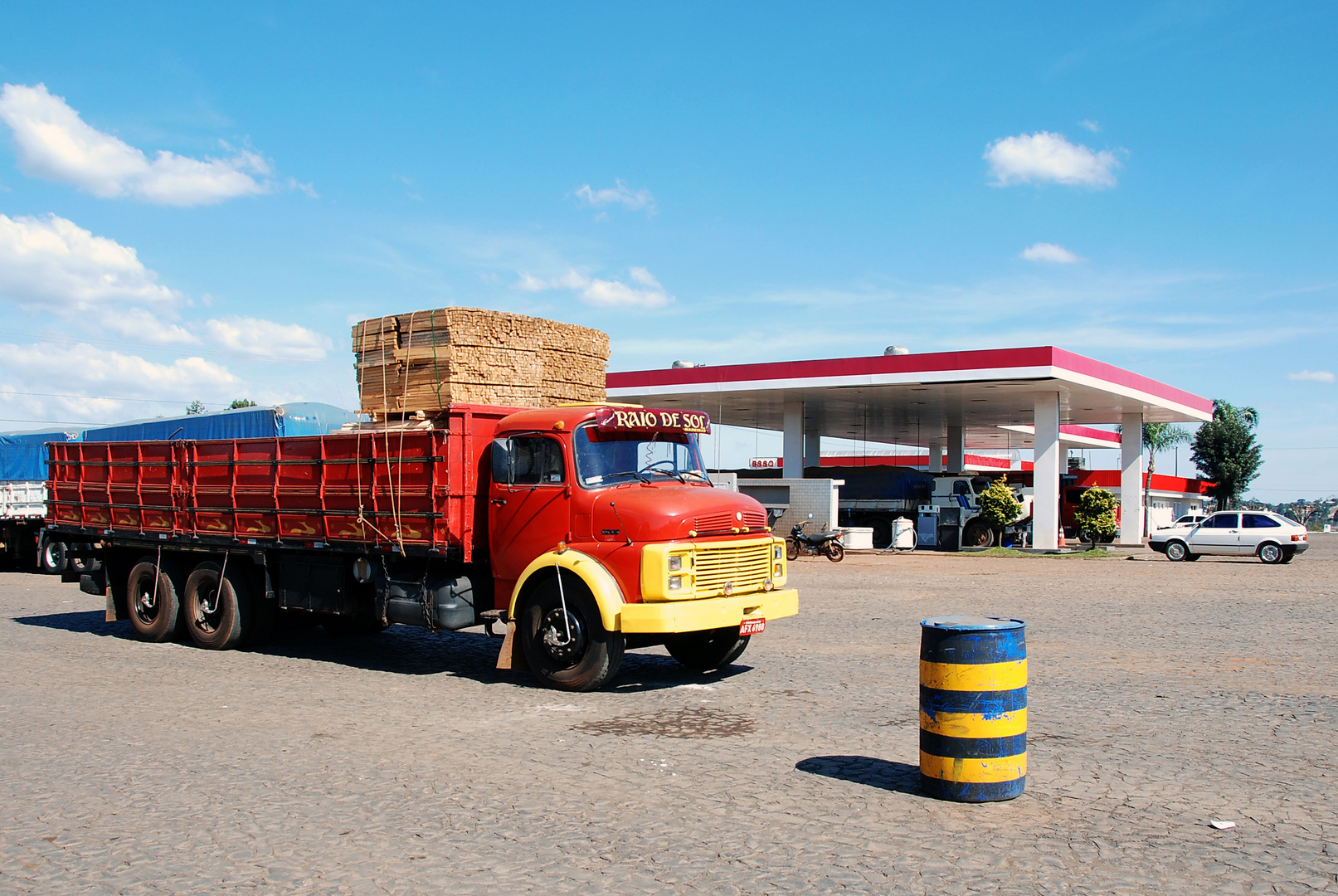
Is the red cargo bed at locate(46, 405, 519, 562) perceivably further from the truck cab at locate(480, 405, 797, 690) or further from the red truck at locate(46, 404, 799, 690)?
the truck cab at locate(480, 405, 797, 690)

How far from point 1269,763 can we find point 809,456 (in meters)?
39.4

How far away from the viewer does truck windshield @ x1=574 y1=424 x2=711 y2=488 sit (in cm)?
928

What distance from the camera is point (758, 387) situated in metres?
33.7

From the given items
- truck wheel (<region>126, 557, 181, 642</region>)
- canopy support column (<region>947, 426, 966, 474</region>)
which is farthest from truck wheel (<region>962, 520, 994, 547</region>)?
truck wheel (<region>126, 557, 181, 642</region>)

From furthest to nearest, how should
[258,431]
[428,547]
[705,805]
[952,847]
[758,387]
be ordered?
[758,387], [258,431], [428,547], [705,805], [952,847]

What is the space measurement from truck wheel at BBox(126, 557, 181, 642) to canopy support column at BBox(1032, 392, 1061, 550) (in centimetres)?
2585

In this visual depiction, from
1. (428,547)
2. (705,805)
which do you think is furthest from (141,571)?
(705,805)

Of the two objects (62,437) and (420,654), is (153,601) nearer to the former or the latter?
(420,654)

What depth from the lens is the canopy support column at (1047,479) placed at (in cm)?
3153

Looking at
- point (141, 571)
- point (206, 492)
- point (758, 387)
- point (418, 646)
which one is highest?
point (758, 387)

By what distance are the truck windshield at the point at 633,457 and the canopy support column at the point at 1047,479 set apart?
24142mm

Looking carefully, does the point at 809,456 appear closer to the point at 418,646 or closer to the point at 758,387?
the point at 758,387

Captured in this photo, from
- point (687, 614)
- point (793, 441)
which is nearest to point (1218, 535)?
point (793, 441)

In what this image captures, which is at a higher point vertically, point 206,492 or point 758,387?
point 758,387
